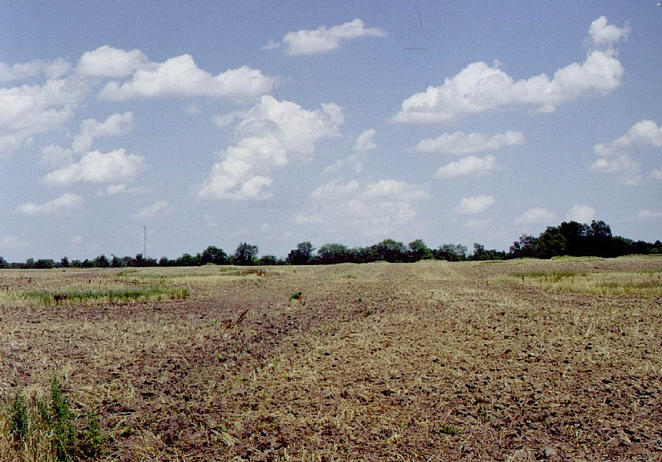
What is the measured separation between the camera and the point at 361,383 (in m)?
10.5

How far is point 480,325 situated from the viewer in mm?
15562

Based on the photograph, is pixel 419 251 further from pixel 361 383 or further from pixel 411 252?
pixel 361 383

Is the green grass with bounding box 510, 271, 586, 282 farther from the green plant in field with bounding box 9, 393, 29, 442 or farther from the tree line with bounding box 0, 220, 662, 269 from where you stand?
the tree line with bounding box 0, 220, 662, 269

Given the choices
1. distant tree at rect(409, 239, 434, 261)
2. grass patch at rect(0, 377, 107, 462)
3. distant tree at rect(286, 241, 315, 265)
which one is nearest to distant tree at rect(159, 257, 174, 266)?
distant tree at rect(286, 241, 315, 265)

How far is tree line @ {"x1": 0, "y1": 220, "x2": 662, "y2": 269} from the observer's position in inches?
3846

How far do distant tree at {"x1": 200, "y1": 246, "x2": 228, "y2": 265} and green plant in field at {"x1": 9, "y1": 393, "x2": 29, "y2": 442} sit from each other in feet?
315

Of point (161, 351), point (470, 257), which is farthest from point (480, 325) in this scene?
point (470, 257)

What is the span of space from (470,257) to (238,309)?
109 metres

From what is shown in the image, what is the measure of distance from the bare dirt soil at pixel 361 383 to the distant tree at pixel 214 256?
87206 millimetres

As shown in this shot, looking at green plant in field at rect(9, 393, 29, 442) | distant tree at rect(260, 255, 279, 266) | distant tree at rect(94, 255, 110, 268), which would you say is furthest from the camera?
distant tree at rect(260, 255, 279, 266)

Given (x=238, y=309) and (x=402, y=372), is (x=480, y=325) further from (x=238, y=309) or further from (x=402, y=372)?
(x=238, y=309)

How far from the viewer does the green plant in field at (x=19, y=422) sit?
849cm

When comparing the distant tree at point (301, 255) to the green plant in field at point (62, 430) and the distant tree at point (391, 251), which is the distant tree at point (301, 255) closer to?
the distant tree at point (391, 251)

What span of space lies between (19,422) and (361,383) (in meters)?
5.26
